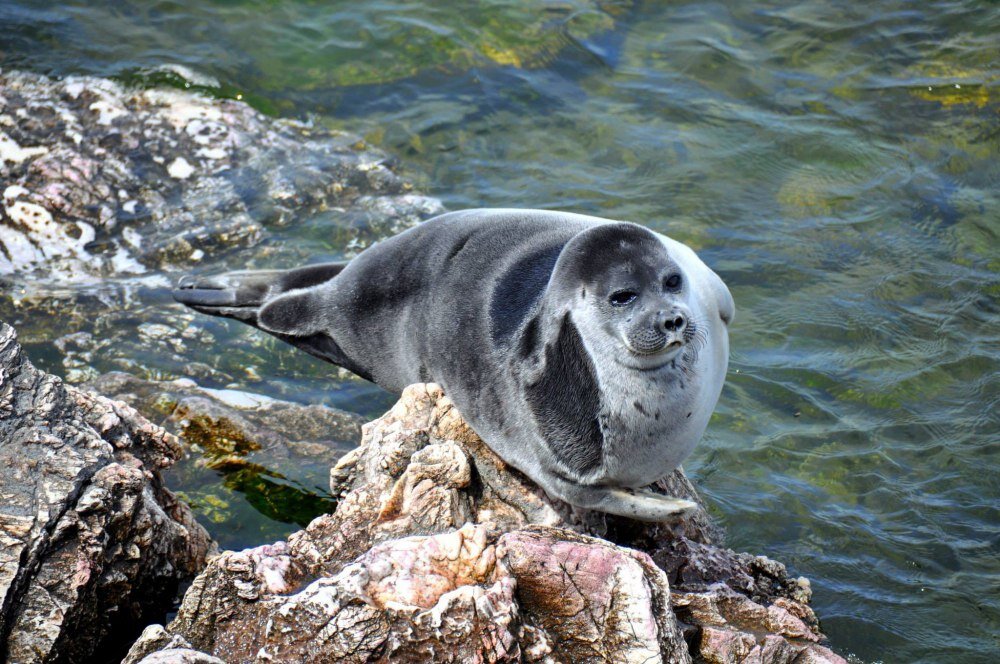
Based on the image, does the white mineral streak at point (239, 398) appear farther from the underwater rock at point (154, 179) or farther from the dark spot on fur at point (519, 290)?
the dark spot on fur at point (519, 290)

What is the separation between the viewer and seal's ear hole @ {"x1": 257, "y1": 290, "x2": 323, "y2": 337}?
6137 mm

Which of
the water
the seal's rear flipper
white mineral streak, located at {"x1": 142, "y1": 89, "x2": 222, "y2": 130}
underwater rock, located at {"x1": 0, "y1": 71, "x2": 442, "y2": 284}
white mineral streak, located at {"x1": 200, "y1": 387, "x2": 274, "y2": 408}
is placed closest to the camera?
the seal's rear flipper

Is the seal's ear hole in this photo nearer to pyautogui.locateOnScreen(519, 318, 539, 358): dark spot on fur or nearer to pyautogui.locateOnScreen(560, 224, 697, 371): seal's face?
pyautogui.locateOnScreen(519, 318, 539, 358): dark spot on fur

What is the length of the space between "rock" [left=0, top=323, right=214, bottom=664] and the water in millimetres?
850

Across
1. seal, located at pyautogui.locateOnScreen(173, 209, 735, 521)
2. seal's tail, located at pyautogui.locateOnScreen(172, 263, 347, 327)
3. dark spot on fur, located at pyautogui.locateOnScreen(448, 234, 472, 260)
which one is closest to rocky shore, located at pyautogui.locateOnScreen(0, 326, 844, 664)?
seal, located at pyautogui.locateOnScreen(173, 209, 735, 521)

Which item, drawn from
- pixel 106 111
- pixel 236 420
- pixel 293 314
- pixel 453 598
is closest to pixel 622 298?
pixel 453 598

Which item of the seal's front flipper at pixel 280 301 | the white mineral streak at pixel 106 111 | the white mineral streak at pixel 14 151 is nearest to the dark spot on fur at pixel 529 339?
the seal's front flipper at pixel 280 301

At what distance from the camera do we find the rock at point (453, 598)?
336 centimetres

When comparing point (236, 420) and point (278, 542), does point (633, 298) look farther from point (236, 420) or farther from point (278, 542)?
point (236, 420)

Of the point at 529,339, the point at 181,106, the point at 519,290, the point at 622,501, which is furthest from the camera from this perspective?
the point at 181,106

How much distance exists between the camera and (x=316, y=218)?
823cm

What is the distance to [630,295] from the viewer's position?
436 centimetres

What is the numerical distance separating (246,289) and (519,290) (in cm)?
218

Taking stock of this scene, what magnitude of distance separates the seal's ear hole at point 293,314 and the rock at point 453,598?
73.5 inches
